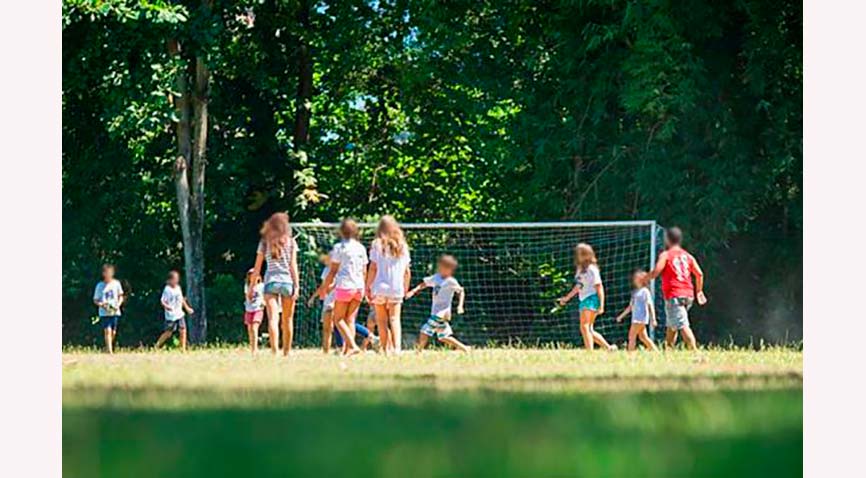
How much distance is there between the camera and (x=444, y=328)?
18.2 m

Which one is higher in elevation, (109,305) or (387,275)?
(387,275)

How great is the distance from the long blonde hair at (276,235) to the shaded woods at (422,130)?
8.60 m

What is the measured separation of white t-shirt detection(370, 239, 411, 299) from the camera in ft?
52.3

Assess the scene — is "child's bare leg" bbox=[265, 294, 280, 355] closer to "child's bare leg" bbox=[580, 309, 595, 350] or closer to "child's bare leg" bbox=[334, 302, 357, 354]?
"child's bare leg" bbox=[334, 302, 357, 354]

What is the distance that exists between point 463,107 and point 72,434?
20560 millimetres

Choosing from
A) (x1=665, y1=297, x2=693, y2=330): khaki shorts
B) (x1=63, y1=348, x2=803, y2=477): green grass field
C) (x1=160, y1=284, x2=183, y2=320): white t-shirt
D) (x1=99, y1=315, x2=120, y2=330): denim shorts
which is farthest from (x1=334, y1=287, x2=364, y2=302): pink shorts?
(x1=160, y1=284, x2=183, y2=320): white t-shirt

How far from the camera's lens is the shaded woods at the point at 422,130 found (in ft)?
77.4

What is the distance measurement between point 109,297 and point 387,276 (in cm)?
584

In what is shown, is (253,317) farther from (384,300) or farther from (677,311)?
(677,311)

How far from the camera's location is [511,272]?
87.5 ft

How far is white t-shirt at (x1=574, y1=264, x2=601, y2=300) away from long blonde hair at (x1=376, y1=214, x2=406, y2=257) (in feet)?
9.40

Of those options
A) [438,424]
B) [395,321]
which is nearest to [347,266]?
[395,321]

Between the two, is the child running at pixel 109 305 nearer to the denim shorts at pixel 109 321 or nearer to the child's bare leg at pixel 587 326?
the denim shorts at pixel 109 321

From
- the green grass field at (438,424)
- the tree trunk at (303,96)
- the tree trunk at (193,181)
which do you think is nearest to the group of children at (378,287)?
the green grass field at (438,424)
